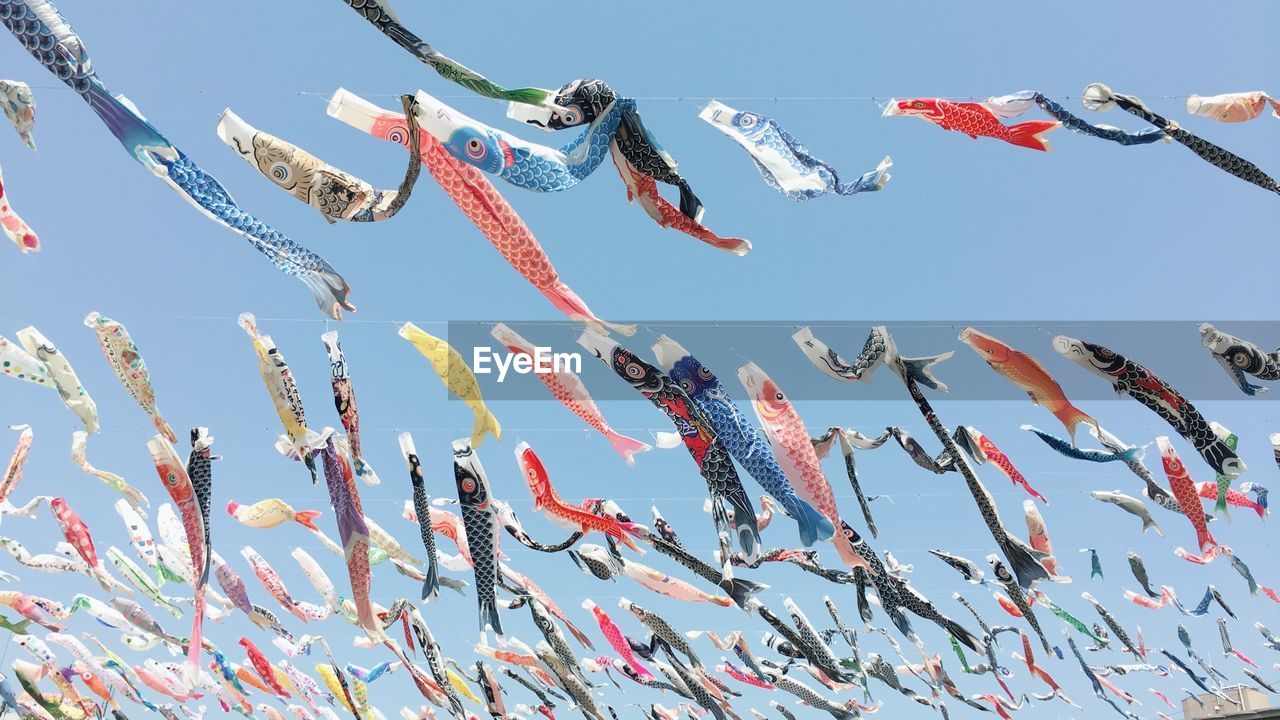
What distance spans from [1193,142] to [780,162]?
280 cm

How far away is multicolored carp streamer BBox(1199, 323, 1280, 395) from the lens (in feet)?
20.4

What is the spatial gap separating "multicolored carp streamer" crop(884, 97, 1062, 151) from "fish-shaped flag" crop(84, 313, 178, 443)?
18.3 ft

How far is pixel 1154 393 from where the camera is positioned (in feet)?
21.1

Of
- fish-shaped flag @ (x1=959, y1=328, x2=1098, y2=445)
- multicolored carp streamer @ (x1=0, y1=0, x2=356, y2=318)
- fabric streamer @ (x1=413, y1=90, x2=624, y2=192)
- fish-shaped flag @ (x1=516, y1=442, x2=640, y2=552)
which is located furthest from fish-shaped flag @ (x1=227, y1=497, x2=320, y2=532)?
fish-shaped flag @ (x1=959, y1=328, x2=1098, y2=445)

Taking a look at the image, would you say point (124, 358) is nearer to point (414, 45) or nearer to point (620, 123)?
point (414, 45)

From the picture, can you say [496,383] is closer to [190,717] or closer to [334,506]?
[334,506]

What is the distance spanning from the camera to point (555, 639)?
1185cm

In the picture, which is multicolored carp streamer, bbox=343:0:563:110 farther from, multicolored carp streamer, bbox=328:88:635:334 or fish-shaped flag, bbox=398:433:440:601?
fish-shaped flag, bbox=398:433:440:601

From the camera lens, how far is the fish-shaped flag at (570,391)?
6469 mm

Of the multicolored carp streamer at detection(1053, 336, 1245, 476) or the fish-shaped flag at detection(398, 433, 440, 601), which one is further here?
the fish-shaped flag at detection(398, 433, 440, 601)

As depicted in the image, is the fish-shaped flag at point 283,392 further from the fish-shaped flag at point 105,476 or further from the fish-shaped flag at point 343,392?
the fish-shaped flag at point 105,476

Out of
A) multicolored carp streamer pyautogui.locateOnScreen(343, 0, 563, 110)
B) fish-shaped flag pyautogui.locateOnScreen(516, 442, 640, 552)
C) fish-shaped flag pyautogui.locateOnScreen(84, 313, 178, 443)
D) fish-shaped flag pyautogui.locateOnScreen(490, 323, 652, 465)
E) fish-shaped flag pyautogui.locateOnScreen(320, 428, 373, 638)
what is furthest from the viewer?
fish-shaped flag pyautogui.locateOnScreen(516, 442, 640, 552)

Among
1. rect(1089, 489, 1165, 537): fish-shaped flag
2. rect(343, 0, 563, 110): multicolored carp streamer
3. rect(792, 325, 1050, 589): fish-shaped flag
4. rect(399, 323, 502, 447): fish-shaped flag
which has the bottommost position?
rect(399, 323, 502, 447): fish-shaped flag

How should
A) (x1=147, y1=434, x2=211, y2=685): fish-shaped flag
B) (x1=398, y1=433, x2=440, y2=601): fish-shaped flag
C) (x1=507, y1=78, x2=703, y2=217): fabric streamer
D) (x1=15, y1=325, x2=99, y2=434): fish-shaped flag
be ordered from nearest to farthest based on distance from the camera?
(x1=507, y1=78, x2=703, y2=217): fabric streamer
(x1=15, y1=325, x2=99, y2=434): fish-shaped flag
(x1=147, y1=434, x2=211, y2=685): fish-shaped flag
(x1=398, y1=433, x2=440, y2=601): fish-shaped flag
